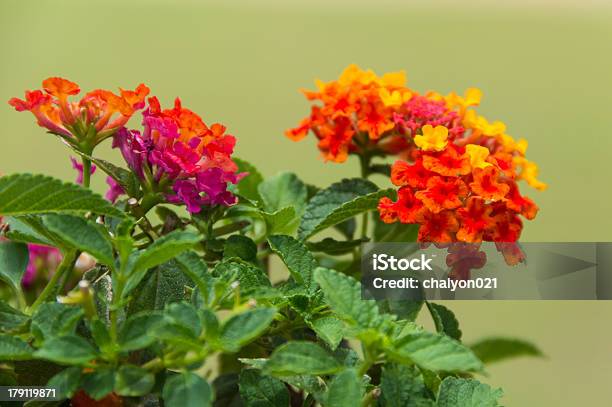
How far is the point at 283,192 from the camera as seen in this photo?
28.0 inches

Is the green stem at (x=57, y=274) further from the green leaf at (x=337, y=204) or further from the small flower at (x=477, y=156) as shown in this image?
the small flower at (x=477, y=156)

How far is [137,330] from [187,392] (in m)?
0.05

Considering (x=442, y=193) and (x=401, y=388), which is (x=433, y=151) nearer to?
(x=442, y=193)

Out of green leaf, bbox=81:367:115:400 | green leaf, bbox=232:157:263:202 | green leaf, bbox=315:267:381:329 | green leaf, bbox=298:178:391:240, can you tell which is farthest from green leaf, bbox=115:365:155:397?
green leaf, bbox=232:157:263:202

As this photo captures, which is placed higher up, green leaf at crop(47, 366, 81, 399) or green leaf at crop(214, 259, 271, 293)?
green leaf at crop(214, 259, 271, 293)

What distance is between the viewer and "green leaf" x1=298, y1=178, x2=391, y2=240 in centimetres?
61

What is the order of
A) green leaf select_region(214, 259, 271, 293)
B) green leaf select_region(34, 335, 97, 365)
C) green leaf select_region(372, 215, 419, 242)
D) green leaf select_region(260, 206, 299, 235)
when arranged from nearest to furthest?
green leaf select_region(34, 335, 97, 365), green leaf select_region(214, 259, 271, 293), green leaf select_region(260, 206, 299, 235), green leaf select_region(372, 215, 419, 242)

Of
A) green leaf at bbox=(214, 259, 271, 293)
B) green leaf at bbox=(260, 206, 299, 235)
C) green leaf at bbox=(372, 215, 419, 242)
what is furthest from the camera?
green leaf at bbox=(372, 215, 419, 242)

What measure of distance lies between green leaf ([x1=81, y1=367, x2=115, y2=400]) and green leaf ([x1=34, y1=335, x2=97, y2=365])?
0.02m

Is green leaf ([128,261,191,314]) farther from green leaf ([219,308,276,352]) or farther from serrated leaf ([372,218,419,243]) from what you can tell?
serrated leaf ([372,218,419,243])

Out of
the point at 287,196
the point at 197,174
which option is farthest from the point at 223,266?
the point at 287,196

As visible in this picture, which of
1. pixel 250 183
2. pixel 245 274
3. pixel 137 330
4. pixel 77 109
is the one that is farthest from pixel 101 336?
pixel 250 183

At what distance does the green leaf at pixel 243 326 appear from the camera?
40 cm

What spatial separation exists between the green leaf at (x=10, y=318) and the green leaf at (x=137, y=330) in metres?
0.09
